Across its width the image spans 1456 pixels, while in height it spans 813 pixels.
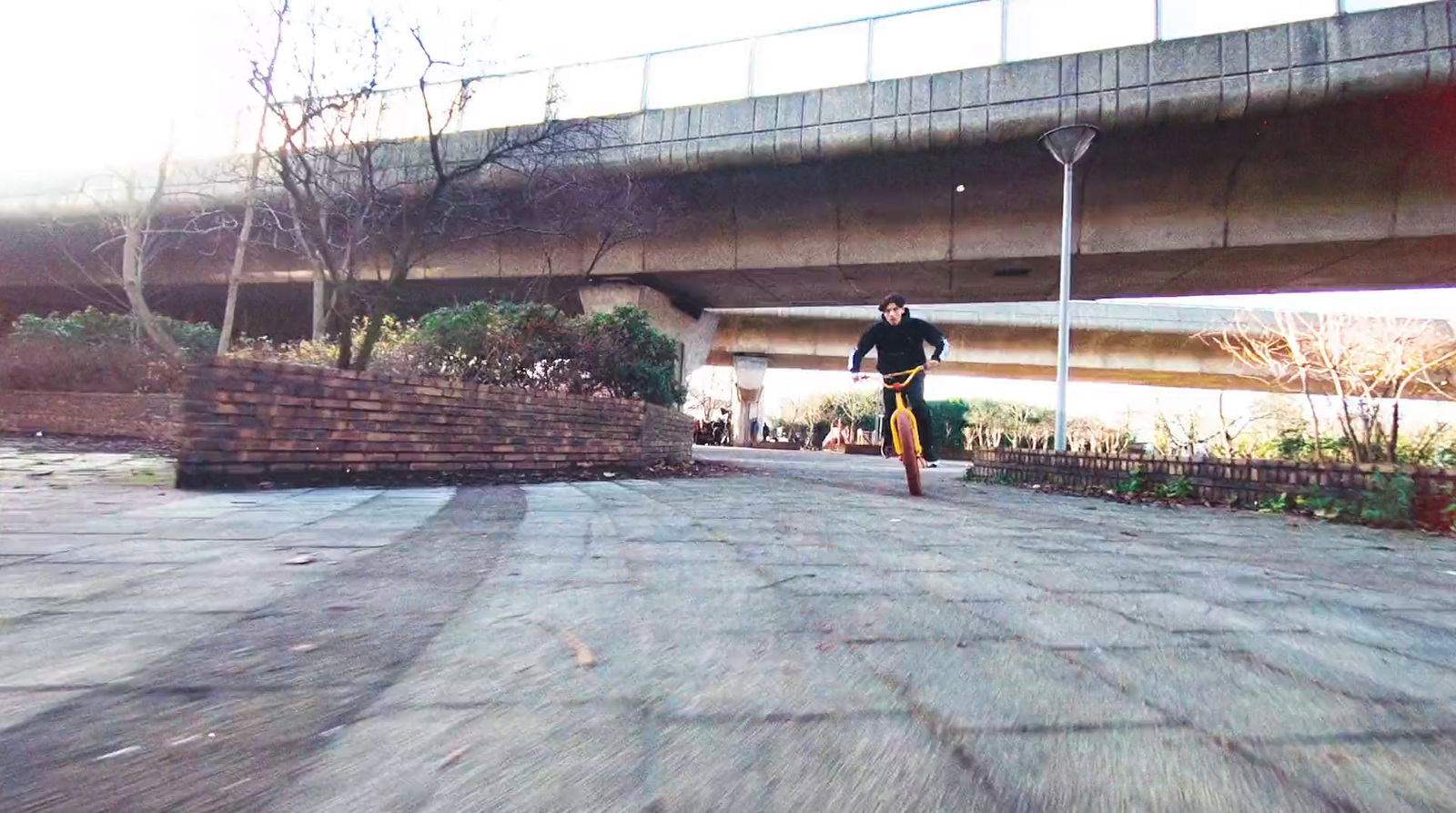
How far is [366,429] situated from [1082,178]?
1187 centimetres

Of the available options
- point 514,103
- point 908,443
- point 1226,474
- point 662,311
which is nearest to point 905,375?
point 908,443

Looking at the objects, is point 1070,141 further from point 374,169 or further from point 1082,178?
point 374,169

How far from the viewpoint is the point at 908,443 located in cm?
732

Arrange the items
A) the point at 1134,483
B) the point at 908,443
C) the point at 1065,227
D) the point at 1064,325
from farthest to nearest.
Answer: the point at 1065,227 < the point at 1064,325 < the point at 1134,483 < the point at 908,443

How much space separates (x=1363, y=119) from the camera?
11055 mm

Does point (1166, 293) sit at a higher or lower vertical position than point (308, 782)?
higher

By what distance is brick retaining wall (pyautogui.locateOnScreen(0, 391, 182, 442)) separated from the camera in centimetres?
1214

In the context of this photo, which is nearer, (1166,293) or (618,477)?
(618,477)

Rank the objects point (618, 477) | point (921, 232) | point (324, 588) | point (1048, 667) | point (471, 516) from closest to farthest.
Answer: point (1048, 667) < point (324, 588) < point (471, 516) < point (618, 477) < point (921, 232)

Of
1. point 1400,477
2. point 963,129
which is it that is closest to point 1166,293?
point 963,129

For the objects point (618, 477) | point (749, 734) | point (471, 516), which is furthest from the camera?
point (618, 477)

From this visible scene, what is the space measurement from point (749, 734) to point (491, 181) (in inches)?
447

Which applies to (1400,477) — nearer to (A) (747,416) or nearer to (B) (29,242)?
(B) (29,242)

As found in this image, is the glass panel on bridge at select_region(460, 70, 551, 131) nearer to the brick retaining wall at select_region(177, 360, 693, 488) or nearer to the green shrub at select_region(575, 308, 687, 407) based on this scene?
the green shrub at select_region(575, 308, 687, 407)
